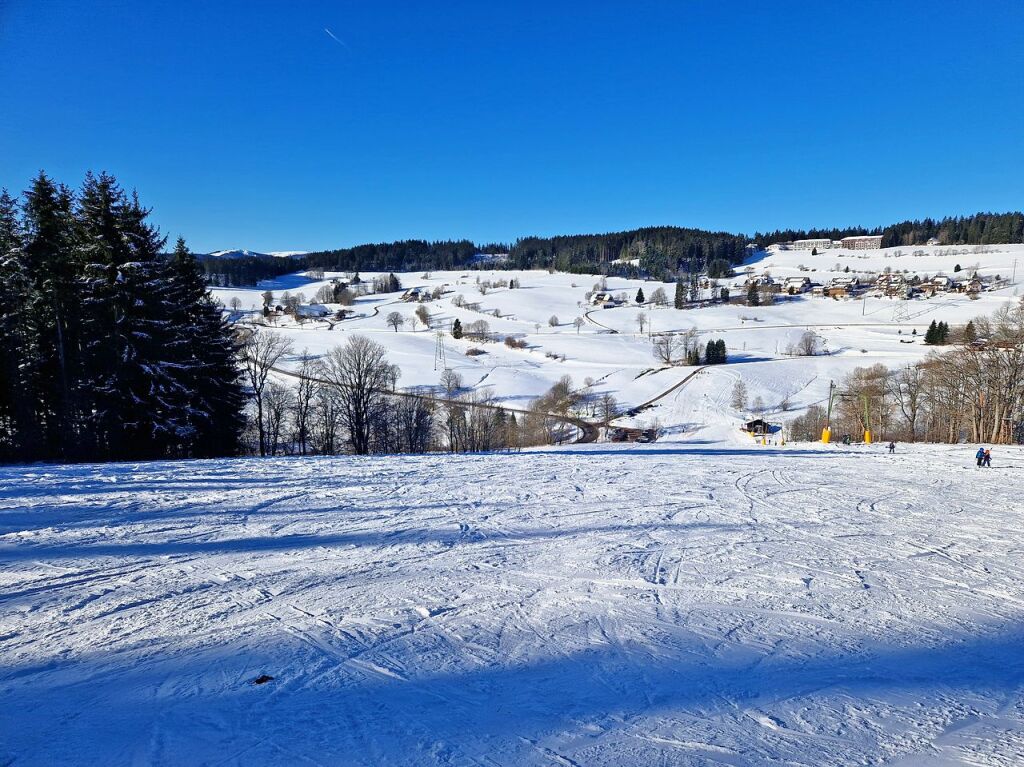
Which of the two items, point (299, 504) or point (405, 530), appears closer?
point (405, 530)

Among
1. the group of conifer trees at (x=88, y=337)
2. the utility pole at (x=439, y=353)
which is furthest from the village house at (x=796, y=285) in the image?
the group of conifer trees at (x=88, y=337)

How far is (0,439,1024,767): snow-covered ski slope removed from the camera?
13.4 ft

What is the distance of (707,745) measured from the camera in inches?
158

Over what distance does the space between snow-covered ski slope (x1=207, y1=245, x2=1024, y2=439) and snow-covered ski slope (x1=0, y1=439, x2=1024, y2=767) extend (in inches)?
2031

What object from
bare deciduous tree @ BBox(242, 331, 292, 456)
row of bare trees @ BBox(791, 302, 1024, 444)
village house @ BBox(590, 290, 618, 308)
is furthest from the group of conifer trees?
village house @ BBox(590, 290, 618, 308)

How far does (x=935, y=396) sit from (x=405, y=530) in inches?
1945

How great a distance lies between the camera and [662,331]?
363 ft

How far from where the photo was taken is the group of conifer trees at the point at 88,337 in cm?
2111

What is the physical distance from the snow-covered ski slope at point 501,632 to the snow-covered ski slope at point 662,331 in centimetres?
5160

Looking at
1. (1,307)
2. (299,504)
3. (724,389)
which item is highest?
(1,307)

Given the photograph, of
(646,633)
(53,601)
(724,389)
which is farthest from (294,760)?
(724,389)

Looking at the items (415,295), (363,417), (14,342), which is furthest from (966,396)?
(415,295)

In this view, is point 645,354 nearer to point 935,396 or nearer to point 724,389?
point 724,389

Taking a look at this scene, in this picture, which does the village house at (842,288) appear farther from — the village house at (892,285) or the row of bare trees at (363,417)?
the row of bare trees at (363,417)
